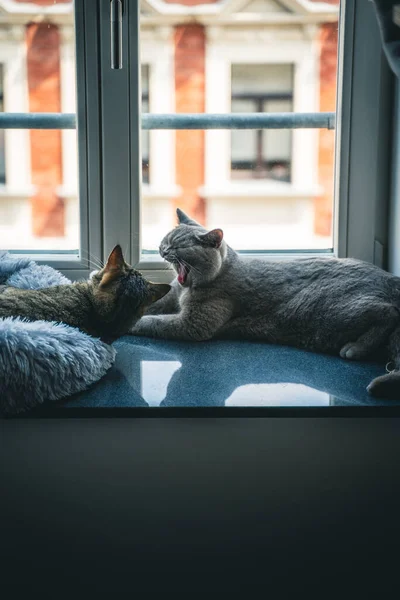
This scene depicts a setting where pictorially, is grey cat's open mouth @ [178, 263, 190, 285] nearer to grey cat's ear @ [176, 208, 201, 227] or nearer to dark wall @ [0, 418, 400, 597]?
grey cat's ear @ [176, 208, 201, 227]

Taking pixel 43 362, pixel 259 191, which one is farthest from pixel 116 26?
pixel 259 191

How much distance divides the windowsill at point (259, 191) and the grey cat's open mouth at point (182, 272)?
3.39ft

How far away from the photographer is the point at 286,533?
99 centimetres

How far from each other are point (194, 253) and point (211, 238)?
5 cm

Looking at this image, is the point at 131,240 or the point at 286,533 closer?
the point at 286,533

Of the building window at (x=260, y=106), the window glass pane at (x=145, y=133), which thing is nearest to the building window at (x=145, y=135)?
the window glass pane at (x=145, y=133)

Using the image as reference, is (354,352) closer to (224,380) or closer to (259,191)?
(224,380)

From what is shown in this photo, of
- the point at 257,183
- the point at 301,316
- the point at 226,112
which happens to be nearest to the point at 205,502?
the point at 301,316

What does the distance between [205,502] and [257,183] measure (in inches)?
68.6

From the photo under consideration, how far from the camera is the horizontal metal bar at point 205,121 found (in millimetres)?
1466

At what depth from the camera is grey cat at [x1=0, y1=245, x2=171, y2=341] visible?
1104 millimetres

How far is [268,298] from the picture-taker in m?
1.29

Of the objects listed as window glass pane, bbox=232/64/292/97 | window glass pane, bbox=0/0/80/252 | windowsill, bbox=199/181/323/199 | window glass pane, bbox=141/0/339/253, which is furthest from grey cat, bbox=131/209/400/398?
windowsill, bbox=199/181/323/199

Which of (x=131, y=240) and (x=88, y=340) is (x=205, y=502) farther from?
(x=131, y=240)
